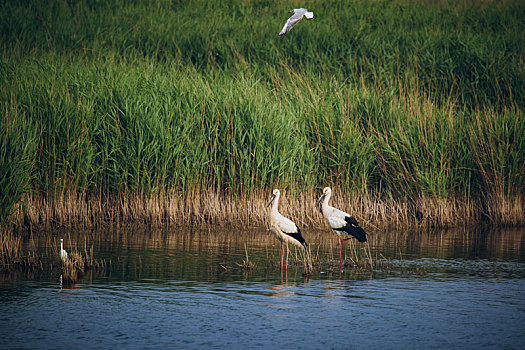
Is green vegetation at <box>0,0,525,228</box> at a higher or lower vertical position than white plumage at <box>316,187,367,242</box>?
higher

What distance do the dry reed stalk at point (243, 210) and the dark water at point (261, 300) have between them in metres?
1.14

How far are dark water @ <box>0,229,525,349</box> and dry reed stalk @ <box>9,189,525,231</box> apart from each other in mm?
1142

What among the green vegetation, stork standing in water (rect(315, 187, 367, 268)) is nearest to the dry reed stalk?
the green vegetation

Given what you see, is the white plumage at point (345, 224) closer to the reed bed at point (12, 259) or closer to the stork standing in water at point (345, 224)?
the stork standing in water at point (345, 224)

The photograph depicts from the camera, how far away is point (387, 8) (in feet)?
102

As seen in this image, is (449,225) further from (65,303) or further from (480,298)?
(65,303)

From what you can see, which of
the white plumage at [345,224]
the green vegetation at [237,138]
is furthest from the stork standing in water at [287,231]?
the green vegetation at [237,138]

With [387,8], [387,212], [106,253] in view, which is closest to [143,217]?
[106,253]

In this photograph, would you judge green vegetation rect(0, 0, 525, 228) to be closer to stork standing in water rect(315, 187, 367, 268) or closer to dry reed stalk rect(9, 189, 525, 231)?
dry reed stalk rect(9, 189, 525, 231)

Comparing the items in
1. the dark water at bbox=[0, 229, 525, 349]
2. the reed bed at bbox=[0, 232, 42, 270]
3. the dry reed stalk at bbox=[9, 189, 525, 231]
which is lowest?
the dark water at bbox=[0, 229, 525, 349]

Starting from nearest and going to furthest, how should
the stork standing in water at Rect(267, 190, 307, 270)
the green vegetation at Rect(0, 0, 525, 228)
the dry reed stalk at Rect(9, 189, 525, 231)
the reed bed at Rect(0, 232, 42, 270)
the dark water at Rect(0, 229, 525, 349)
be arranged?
1. the dark water at Rect(0, 229, 525, 349)
2. the reed bed at Rect(0, 232, 42, 270)
3. the stork standing in water at Rect(267, 190, 307, 270)
4. the dry reed stalk at Rect(9, 189, 525, 231)
5. the green vegetation at Rect(0, 0, 525, 228)

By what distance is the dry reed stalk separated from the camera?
14.8 m

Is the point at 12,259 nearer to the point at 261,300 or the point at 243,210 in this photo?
the point at 261,300

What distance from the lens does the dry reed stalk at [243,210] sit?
1483 centimetres
